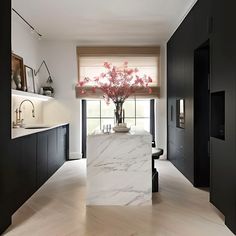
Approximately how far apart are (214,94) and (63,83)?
404 centimetres

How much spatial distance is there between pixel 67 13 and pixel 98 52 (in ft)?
5.88

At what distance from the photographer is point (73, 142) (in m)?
6.45

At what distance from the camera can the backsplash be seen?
4.67m

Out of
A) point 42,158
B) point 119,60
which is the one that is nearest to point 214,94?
point 42,158

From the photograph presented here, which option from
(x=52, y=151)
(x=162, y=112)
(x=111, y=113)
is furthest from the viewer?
(x=111, y=113)

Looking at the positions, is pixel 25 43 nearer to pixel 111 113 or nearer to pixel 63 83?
pixel 63 83

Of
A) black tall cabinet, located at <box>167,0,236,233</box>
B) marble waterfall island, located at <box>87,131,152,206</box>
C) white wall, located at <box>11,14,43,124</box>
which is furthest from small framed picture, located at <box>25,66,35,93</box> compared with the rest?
black tall cabinet, located at <box>167,0,236,233</box>

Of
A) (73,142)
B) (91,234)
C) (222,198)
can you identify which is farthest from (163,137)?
(91,234)

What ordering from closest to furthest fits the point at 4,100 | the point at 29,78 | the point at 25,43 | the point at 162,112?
1. the point at 4,100
2. the point at 25,43
3. the point at 29,78
4. the point at 162,112

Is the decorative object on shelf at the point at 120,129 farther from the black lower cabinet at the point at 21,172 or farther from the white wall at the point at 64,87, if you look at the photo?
the white wall at the point at 64,87

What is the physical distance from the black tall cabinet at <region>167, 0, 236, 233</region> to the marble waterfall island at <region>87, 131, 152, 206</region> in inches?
30.5

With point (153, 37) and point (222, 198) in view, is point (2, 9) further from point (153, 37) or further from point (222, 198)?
point (153, 37)

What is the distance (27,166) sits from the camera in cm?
337

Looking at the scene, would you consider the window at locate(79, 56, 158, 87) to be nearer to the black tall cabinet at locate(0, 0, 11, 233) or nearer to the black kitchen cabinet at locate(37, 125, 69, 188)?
the black kitchen cabinet at locate(37, 125, 69, 188)
